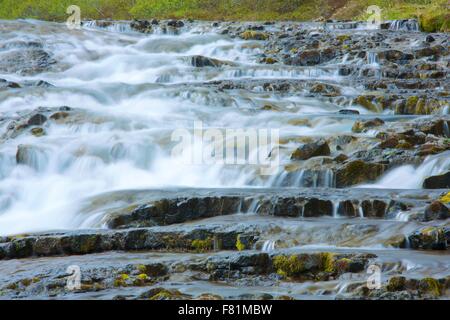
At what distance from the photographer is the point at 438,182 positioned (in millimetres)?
11500

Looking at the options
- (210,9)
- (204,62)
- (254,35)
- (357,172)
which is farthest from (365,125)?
(210,9)

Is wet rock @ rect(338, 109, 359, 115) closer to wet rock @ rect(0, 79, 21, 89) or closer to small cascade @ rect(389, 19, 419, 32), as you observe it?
wet rock @ rect(0, 79, 21, 89)

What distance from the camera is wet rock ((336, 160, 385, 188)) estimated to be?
12012mm

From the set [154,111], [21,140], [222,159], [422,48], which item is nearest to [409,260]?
[222,159]

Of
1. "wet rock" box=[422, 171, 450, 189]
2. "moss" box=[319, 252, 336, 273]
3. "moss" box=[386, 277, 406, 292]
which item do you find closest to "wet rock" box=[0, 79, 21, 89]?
"wet rock" box=[422, 171, 450, 189]

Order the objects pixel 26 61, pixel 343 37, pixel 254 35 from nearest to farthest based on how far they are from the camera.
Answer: pixel 26 61
pixel 343 37
pixel 254 35

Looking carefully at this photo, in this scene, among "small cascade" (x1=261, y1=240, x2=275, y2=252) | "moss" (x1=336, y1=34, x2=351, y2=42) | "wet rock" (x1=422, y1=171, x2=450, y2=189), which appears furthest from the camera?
"moss" (x1=336, y1=34, x2=351, y2=42)

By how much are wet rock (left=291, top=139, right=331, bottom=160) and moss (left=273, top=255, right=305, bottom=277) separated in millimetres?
5033

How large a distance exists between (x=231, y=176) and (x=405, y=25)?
18.6 metres

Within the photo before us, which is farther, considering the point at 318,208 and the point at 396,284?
the point at 318,208

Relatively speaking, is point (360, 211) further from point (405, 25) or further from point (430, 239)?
point (405, 25)

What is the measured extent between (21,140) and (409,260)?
33.7ft
